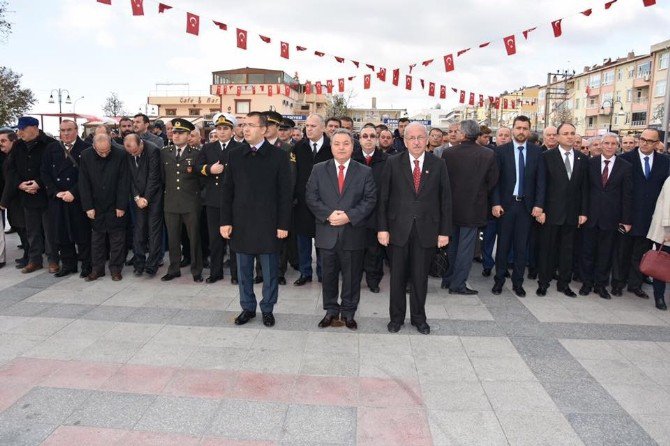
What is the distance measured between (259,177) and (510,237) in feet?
10.7

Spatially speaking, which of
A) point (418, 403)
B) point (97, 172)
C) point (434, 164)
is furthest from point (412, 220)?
point (97, 172)

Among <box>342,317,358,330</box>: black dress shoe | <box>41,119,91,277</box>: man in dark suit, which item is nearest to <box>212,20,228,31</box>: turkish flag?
<box>41,119,91,277</box>: man in dark suit

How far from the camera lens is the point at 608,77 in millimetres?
56688

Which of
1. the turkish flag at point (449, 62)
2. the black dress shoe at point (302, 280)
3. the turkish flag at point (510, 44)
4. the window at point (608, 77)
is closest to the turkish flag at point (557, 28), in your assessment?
the turkish flag at point (510, 44)

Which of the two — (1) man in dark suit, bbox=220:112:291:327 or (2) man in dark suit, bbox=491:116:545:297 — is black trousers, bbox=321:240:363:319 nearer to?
(1) man in dark suit, bbox=220:112:291:327

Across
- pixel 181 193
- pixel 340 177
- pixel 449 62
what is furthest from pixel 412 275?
pixel 449 62

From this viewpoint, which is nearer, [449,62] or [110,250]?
[110,250]

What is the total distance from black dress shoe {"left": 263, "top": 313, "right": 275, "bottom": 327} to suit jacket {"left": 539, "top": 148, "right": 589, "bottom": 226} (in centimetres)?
345

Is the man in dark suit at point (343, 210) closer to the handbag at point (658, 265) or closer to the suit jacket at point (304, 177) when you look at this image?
the suit jacket at point (304, 177)

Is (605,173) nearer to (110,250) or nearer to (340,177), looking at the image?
(340,177)

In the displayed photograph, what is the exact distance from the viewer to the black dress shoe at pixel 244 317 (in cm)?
486

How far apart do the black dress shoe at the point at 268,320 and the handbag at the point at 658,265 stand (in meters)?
3.77

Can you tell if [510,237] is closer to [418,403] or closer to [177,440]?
[418,403]

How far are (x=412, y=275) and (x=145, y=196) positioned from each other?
369cm
